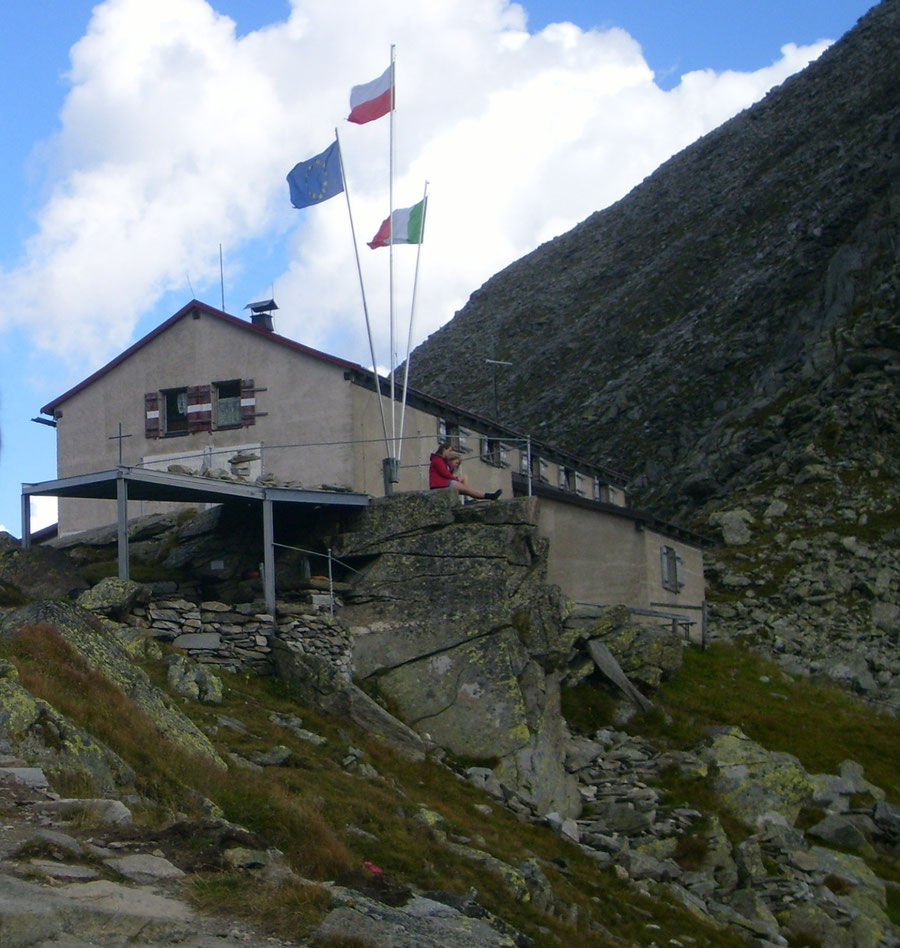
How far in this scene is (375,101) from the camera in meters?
36.8

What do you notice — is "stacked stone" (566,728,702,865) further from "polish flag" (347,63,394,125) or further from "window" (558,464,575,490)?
"window" (558,464,575,490)

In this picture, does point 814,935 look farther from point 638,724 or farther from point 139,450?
point 139,450

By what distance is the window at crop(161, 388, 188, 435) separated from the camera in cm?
3828

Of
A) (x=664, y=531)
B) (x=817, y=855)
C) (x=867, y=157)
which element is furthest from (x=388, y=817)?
(x=867, y=157)

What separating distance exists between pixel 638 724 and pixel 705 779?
3.14 m

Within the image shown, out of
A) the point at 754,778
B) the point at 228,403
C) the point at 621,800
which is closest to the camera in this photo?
the point at 621,800

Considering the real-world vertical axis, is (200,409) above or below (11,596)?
above

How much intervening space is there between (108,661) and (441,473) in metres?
14.1

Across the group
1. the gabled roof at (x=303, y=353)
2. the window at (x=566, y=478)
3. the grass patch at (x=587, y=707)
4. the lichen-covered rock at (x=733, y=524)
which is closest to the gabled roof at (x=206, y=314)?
the gabled roof at (x=303, y=353)

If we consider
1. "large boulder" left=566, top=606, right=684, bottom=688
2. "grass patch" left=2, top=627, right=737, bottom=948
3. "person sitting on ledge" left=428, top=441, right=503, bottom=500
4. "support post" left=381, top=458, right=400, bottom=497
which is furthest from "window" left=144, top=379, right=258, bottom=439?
"grass patch" left=2, top=627, right=737, bottom=948

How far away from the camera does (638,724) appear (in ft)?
110

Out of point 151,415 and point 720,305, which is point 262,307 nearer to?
point 151,415

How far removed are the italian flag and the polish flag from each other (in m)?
2.78

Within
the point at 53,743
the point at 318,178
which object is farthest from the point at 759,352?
the point at 53,743
